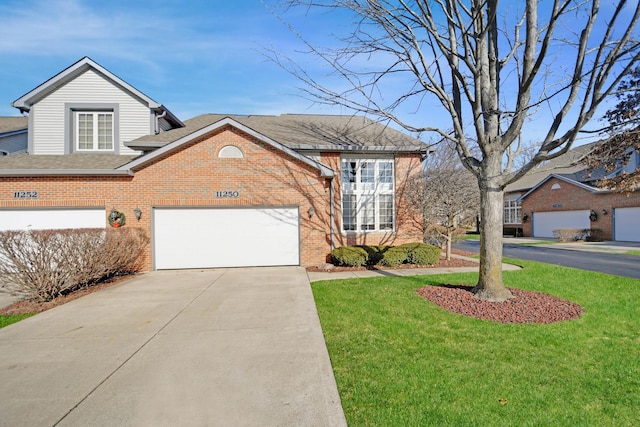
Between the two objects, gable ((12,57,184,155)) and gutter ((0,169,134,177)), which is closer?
gutter ((0,169,134,177))

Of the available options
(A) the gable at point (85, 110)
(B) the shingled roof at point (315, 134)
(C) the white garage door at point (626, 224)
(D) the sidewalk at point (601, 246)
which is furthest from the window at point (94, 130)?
(C) the white garage door at point (626, 224)

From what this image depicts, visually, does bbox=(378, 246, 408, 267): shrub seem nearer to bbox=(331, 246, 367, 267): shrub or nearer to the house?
bbox=(331, 246, 367, 267): shrub

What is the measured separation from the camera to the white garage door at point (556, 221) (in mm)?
24984

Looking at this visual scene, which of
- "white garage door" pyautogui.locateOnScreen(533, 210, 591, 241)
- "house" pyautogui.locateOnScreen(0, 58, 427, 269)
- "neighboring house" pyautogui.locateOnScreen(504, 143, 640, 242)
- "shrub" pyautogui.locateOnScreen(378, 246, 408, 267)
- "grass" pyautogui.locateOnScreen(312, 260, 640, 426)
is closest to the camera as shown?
"grass" pyautogui.locateOnScreen(312, 260, 640, 426)

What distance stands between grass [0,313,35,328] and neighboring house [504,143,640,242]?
21.9 metres

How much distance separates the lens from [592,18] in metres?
5.70

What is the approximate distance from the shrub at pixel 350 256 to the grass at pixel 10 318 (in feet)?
26.6

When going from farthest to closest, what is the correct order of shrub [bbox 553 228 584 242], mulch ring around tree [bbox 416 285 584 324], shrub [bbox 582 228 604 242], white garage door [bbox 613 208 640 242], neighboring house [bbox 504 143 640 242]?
shrub [bbox 553 228 584 242], shrub [bbox 582 228 604 242], neighboring house [bbox 504 143 640 242], white garage door [bbox 613 208 640 242], mulch ring around tree [bbox 416 285 584 324]

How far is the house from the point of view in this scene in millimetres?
10695

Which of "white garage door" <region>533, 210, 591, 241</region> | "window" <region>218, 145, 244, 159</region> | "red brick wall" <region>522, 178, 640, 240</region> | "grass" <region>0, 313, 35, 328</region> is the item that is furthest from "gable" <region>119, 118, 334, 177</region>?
"white garage door" <region>533, 210, 591, 241</region>

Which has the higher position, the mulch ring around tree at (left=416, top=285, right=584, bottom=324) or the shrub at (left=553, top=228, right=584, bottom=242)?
the shrub at (left=553, top=228, right=584, bottom=242)

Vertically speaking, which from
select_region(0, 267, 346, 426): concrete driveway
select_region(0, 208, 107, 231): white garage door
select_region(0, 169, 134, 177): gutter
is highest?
select_region(0, 169, 134, 177): gutter

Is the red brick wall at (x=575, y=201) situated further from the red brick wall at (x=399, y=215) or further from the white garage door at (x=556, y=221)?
the red brick wall at (x=399, y=215)

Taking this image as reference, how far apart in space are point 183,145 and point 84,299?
5.59 m
